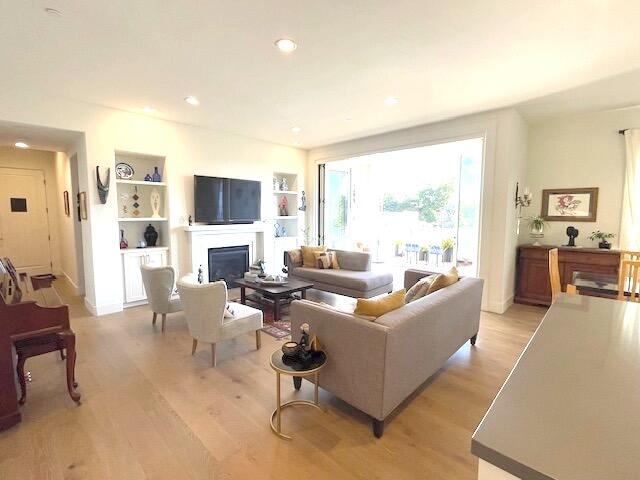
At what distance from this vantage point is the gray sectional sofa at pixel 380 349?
195 cm

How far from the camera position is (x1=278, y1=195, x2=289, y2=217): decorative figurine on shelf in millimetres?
6938

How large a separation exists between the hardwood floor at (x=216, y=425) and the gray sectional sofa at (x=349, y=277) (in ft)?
5.73

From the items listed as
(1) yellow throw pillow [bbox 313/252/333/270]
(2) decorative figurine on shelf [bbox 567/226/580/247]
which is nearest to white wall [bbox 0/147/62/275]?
(1) yellow throw pillow [bbox 313/252/333/270]

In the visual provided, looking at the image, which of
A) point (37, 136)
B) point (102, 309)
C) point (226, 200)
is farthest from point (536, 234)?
point (37, 136)

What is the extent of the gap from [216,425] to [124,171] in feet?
13.8

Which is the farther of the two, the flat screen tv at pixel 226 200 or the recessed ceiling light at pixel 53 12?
the flat screen tv at pixel 226 200

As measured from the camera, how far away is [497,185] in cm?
432

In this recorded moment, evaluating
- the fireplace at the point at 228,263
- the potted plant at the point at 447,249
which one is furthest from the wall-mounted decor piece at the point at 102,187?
the potted plant at the point at 447,249

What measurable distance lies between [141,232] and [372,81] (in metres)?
4.23

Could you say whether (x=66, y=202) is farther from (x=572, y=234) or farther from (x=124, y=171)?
(x=572, y=234)

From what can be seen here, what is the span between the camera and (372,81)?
130 inches

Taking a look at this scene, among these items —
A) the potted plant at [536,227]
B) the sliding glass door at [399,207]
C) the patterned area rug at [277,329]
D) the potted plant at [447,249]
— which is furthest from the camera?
the potted plant at [447,249]

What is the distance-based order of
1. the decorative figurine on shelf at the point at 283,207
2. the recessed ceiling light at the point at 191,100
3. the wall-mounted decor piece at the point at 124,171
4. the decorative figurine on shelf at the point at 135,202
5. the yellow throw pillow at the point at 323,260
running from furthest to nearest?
1. the decorative figurine on shelf at the point at 283,207
2. the yellow throw pillow at the point at 323,260
3. the decorative figurine on shelf at the point at 135,202
4. the wall-mounted decor piece at the point at 124,171
5. the recessed ceiling light at the point at 191,100

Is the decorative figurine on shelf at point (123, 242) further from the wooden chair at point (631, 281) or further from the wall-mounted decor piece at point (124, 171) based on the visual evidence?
the wooden chair at point (631, 281)
